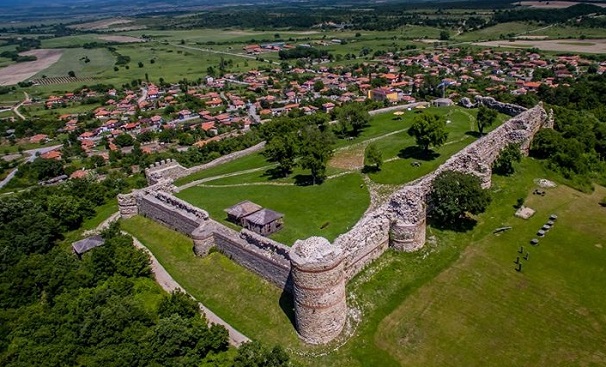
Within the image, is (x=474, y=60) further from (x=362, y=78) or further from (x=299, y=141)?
(x=299, y=141)

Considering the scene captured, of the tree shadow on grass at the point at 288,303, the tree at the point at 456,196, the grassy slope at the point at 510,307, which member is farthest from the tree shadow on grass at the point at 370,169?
the tree shadow on grass at the point at 288,303

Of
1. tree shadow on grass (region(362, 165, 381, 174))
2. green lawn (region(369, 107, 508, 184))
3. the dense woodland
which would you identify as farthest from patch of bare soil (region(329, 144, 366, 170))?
the dense woodland

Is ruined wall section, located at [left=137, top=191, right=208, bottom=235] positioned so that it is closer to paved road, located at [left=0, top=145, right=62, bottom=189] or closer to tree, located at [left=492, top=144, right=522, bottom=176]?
tree, located at [left=492, top=144, right=522, bottom=176]

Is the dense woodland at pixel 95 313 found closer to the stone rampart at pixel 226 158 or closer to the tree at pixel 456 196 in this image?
the stone rampart at pixel 226 158

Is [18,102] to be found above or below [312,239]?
below

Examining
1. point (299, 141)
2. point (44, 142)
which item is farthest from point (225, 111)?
point (299, 141)

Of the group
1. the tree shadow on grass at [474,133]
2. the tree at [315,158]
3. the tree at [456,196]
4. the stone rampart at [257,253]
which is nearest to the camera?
the stone rampart at [257,253]

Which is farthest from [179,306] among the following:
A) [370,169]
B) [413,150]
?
[413,150]
